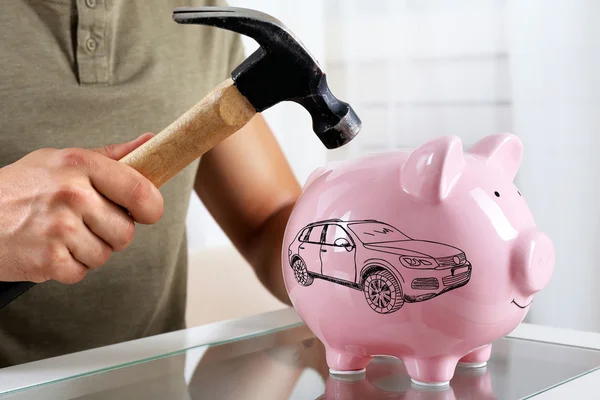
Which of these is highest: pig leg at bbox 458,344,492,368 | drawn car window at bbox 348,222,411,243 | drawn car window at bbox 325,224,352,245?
drawn car window at bbox 348,222,411,243

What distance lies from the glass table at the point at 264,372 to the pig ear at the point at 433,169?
0.14 metres

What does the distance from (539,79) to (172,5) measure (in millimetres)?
853

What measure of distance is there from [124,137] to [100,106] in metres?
0.05

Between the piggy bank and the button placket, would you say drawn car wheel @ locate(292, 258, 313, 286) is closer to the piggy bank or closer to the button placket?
the piggy bank

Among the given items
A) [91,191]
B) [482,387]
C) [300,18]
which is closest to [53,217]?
[91,191]

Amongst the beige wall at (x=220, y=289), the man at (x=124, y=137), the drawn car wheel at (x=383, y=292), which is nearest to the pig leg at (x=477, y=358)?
the drawn car wheel at (x=383, y=292)

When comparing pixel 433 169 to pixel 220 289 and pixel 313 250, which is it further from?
pixel 220 289

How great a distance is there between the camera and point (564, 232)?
149 centimetres

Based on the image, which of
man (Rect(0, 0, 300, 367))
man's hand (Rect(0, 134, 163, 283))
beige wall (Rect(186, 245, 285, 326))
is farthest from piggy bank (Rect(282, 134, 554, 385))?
beige wall (Rect(186, 245, 285, 326))

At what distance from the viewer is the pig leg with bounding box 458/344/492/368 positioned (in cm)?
54

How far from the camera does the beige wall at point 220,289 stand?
123cm

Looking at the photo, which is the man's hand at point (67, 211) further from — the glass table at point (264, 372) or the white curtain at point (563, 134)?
the white curtain at point (563, 134)

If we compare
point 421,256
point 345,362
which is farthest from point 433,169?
point 345,362

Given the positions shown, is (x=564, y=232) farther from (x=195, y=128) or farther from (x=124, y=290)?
(x=195, y=128)
